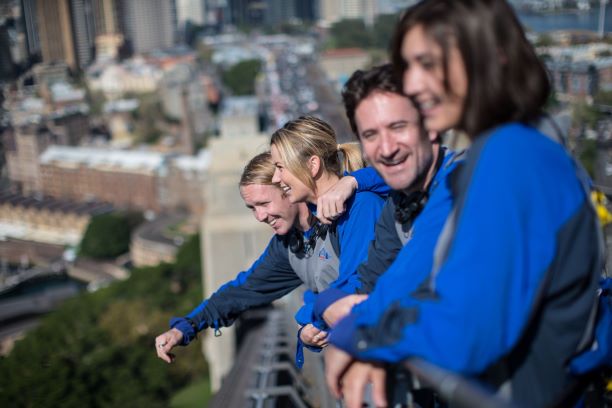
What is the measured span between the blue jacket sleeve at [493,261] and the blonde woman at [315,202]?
43 cm

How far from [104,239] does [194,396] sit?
13209 mm

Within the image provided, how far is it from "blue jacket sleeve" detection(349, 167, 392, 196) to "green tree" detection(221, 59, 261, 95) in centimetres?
3757

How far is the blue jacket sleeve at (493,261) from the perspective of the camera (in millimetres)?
718

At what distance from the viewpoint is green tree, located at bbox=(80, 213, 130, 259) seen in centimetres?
2198

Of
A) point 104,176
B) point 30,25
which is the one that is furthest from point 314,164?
point 30,25

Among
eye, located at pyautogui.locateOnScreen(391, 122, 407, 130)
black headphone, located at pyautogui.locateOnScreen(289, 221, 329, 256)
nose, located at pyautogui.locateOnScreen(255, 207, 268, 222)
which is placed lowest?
black headphone, located at pyautogui.locateOnScreen(289, 221, 329, 256)

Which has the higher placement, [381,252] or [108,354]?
[381,252]

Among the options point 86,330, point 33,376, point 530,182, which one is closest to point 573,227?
point 530,182

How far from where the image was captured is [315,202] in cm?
133

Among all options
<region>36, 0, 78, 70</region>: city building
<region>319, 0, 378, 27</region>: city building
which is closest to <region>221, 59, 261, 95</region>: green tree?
<region>319, 0, 378, 27</region>: city building

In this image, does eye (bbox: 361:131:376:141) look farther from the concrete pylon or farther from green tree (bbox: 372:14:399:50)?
green tree (bbox: 372:14:399:50)

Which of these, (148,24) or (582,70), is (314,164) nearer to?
(582,70)

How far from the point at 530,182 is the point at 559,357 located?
0.21m

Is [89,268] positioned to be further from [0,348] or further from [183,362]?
[183,362]
